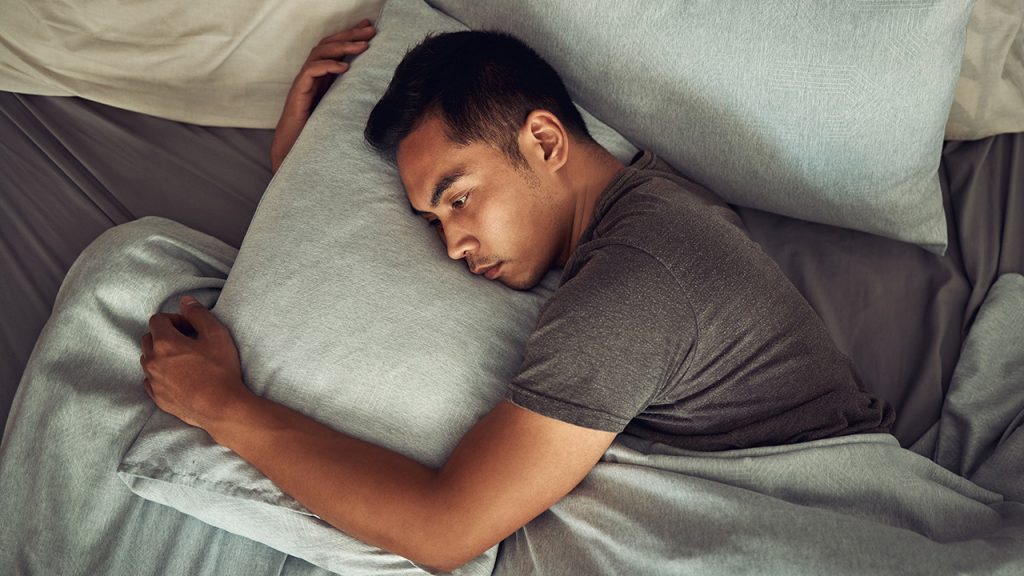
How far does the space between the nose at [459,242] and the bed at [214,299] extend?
0.33m

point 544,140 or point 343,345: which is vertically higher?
point 544,140

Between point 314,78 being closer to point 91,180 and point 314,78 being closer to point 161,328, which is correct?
point 91,180

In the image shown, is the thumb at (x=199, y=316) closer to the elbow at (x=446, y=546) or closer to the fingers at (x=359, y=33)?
the elbow at (x=446, y=546)

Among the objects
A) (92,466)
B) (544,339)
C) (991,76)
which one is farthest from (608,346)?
(991,76)

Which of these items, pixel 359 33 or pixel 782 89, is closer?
pixel 782 89

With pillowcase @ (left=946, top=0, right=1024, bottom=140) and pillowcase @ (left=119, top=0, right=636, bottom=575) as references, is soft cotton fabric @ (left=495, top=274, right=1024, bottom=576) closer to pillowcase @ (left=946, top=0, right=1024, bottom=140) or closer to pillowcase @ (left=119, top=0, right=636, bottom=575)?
pillowcase @ (left=119, top=0, right=636, bottom=575)

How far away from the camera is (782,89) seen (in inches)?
47.4

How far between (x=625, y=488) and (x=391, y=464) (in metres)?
0.28

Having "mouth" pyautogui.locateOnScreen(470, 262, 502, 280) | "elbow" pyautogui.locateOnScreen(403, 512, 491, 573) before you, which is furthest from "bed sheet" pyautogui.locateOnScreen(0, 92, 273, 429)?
"elbow" pyautogui.locateOnScreen(403, 512, 491, 573)

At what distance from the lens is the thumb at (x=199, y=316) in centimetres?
112

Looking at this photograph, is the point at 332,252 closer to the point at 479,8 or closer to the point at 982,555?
the point at 479,8

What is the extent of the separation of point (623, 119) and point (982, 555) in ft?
2.52

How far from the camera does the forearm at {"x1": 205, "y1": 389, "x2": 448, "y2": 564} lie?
0.95 metres

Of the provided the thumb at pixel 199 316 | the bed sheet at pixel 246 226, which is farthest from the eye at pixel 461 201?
the bed sheet at pixel 246 226
